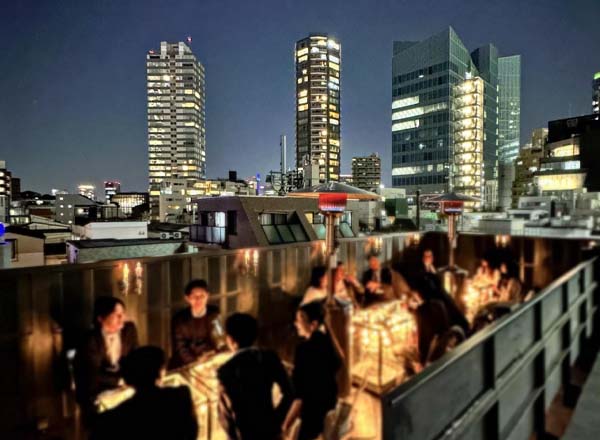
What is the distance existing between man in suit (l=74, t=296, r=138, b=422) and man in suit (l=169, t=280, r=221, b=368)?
0.46 m

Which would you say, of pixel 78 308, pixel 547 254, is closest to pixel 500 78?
pixel 547 254

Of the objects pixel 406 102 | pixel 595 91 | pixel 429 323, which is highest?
pixel 595 91

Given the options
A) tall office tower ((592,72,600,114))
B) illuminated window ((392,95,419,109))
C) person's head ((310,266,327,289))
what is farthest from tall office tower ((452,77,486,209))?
tall office tower ((592,72,600,114))

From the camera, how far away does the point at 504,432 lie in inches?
93.0

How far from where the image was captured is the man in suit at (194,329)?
144 inches

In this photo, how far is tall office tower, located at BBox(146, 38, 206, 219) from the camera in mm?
133000

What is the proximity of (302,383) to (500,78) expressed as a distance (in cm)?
13240

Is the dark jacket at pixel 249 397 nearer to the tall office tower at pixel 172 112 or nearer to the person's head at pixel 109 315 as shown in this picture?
the person's head at pixel 109 315

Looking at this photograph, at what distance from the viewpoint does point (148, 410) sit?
2.15 m

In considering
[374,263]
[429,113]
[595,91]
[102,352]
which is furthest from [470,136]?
[595,91]

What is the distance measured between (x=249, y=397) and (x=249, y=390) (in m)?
0.05

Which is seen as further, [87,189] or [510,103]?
[87,189]

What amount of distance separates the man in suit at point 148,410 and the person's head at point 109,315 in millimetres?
1175

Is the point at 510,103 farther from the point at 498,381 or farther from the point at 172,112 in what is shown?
the point at 498,381
